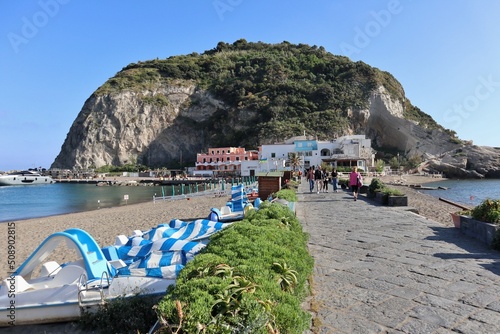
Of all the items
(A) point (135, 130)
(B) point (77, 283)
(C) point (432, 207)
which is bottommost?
(C) point (432, 207)

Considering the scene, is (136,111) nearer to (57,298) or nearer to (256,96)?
(256,96)

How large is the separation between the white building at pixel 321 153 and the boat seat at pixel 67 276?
52.1m

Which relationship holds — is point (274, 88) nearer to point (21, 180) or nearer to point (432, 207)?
point (21, 180)

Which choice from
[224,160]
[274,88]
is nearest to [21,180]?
[224,160]

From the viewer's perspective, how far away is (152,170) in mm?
77438

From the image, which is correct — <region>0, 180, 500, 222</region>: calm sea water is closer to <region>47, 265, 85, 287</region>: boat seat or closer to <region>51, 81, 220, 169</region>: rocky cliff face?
<region>47, 265, 85, 287</region>: boat seat

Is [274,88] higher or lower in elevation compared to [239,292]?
higher

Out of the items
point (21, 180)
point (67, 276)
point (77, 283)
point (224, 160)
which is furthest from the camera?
point (21, 180)

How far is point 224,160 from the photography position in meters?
68.9

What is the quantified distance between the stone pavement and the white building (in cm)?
4949

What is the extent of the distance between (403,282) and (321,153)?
5871 cm

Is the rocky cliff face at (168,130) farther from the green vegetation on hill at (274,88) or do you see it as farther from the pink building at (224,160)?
the pink building at (224,160)

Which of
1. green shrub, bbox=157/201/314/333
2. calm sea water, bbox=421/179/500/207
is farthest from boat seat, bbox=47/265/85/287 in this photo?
calm sea water, bbox=421/179/500/207

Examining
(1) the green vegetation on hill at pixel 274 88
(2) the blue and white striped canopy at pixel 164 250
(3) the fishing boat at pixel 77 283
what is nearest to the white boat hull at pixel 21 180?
(1) the green vegetation on hill at pixel 274 88
